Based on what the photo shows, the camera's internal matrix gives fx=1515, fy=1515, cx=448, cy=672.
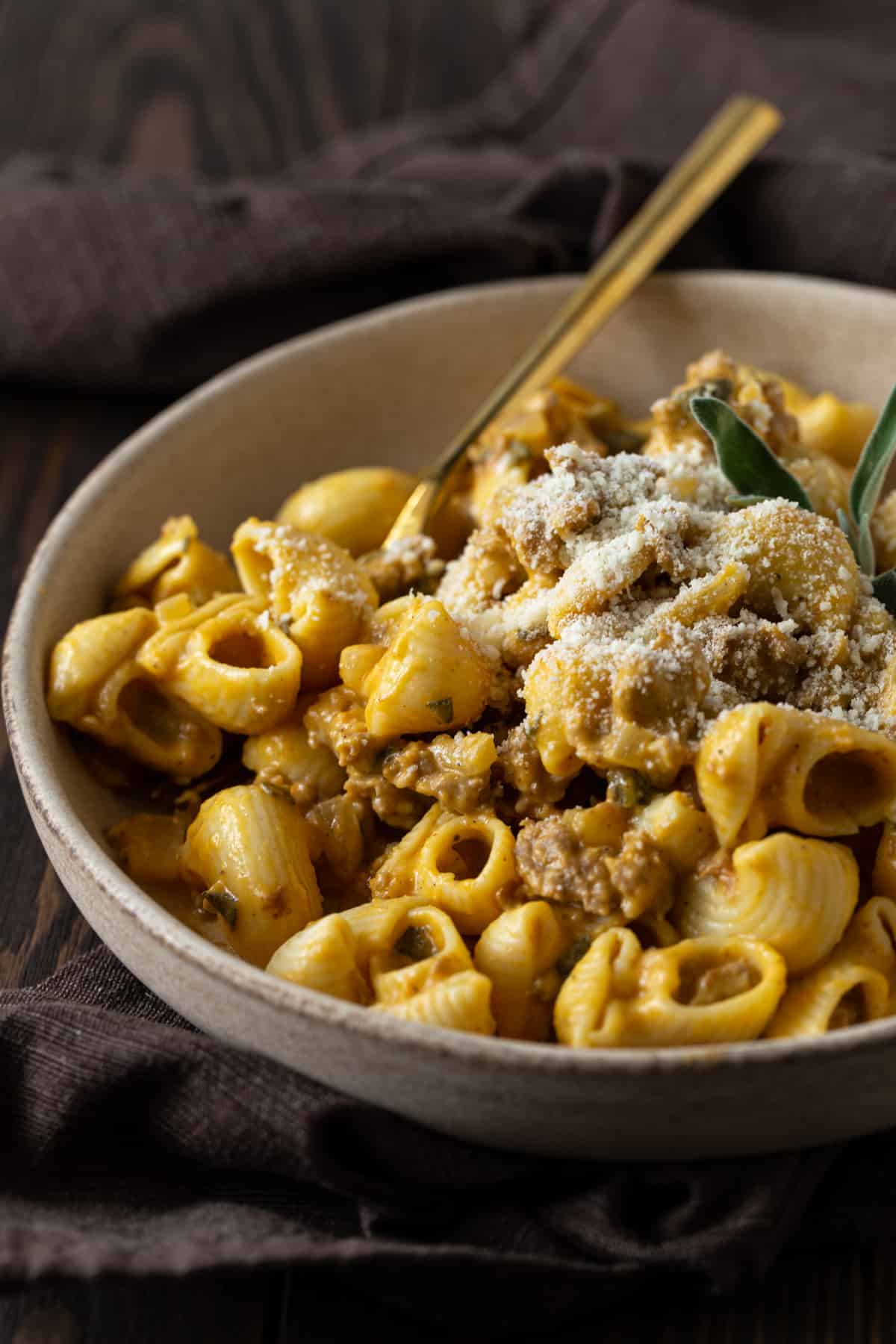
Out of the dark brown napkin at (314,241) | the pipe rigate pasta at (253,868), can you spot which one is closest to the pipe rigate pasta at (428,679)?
the pipe rigate pasta at (253,868)

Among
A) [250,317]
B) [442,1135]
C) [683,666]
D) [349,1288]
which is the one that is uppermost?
[683,666]

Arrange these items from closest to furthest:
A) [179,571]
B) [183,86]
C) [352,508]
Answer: [179,571] → [352,508] → [183,86]

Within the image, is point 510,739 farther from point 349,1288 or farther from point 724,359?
point 724,359

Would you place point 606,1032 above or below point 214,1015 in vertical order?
above

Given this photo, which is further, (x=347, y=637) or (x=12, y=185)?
(x=12, y=185)

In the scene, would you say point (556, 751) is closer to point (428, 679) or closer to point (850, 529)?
point (428, 679)

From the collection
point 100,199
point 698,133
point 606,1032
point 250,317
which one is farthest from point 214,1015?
point 698,133

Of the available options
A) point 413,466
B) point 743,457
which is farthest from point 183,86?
point 743,457

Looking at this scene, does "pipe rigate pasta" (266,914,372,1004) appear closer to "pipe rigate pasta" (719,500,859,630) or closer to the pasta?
the pasta
